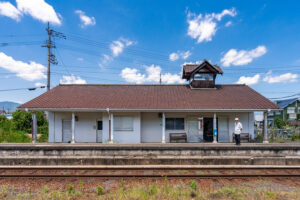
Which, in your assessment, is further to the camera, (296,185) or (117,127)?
(117,127)

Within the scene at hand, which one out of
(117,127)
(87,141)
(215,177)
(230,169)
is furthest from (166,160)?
(87,141)

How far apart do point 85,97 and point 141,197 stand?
37.9ft

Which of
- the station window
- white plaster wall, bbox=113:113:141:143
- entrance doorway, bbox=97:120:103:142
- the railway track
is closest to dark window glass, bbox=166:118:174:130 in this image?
white plaster wall, bbox=113:113:141:143

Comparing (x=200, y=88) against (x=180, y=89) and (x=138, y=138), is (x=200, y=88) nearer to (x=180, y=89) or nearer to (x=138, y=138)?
(x=180, y=89)

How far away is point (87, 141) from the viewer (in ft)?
42.9

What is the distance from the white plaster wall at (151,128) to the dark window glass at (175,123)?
770mm

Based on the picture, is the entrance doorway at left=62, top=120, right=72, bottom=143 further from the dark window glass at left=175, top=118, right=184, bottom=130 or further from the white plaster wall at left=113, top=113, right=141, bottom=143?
the dark window glass at left=175, top=118, right=184, bottom=130

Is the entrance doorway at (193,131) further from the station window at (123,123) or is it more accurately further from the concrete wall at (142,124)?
the station window at (123,123)

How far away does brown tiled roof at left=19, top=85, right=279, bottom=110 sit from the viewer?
12.4m

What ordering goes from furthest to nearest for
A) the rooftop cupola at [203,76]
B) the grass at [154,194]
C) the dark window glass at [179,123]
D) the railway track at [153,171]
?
1. the rooftop cupola at [203,76]
2. the dark window glass at [179,123]
3. the railway track at [153,171]
4. the grass at [154,194]

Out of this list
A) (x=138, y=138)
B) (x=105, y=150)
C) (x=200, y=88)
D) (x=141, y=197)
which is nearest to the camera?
(x=141, y=197)

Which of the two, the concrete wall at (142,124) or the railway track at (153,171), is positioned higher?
the concrete wall at (142,124)

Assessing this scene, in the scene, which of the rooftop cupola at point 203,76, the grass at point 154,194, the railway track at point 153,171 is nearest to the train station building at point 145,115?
the rooftop cupola at point 203,76

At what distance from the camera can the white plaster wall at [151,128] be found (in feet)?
43.3
